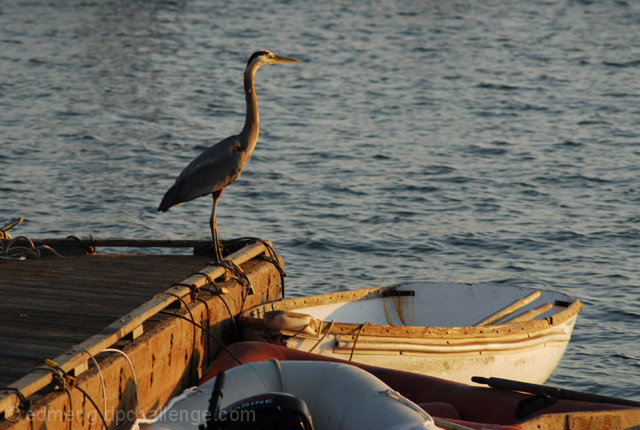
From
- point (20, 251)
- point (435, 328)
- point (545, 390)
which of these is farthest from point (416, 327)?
point (20, 251)

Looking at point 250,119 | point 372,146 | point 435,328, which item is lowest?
point 372,146

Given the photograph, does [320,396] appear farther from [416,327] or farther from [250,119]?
[250,119]

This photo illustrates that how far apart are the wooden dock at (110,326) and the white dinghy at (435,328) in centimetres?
47

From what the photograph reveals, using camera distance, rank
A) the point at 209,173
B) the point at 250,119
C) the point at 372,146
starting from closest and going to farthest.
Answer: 1. the point at 209,173
2. the point at 250,119
3. the point at 372,146

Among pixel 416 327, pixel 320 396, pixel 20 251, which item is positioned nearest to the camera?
pixel 320 396

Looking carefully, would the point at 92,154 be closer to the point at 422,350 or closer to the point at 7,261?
the point at 7,261

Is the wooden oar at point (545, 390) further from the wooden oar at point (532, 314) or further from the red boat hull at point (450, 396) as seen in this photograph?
the wooden oar at point (532, 314)

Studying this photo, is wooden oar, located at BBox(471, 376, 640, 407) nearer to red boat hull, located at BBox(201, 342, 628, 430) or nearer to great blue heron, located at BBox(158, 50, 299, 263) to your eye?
red boat hull, located at BBox(201, 342, 628, 430)

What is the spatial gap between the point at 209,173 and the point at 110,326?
2.55 m

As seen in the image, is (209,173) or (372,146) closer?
(209,173)

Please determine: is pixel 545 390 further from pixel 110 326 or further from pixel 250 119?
pixel 250 119

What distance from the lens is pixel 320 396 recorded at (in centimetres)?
590

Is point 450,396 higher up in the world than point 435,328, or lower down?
lower down

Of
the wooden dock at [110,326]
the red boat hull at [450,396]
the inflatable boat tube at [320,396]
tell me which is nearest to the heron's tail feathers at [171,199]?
the wooden dock at [110,326]
